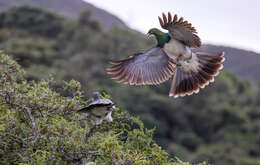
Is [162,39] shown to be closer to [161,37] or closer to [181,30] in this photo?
[161,37]

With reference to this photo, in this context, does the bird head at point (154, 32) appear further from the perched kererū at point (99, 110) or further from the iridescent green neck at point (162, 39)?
the perched kererū at point (99, 110)

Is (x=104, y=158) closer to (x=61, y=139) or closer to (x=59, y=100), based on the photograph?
(x=61, y=139)

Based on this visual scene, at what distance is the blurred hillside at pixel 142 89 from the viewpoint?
2508 centimetres

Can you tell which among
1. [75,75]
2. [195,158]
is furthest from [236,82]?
[75,75]

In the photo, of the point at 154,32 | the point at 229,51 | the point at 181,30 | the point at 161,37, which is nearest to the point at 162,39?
the point at 161,37

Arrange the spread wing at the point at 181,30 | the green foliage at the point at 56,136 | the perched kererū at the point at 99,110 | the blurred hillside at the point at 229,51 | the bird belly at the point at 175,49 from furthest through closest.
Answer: the blurred hillside at the point at 229,51
the bird belly at the point at 175,49
the spread wing at the point at 181,30
the perched kererū at the point at 99,110
the green foliage at the point at 56,136

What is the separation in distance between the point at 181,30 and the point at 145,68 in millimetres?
1129

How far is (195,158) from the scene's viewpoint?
2238cm

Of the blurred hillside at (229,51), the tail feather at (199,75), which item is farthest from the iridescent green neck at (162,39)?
the blurred hillside at (229,51)

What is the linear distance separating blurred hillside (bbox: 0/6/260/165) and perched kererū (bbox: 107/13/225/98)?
1740 centimetres

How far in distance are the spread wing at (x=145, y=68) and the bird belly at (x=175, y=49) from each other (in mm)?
245

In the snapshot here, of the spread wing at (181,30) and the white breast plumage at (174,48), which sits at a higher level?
the spread wing at (181,30)

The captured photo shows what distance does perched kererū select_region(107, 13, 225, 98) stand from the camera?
17.3 ft

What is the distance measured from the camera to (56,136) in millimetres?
3365
